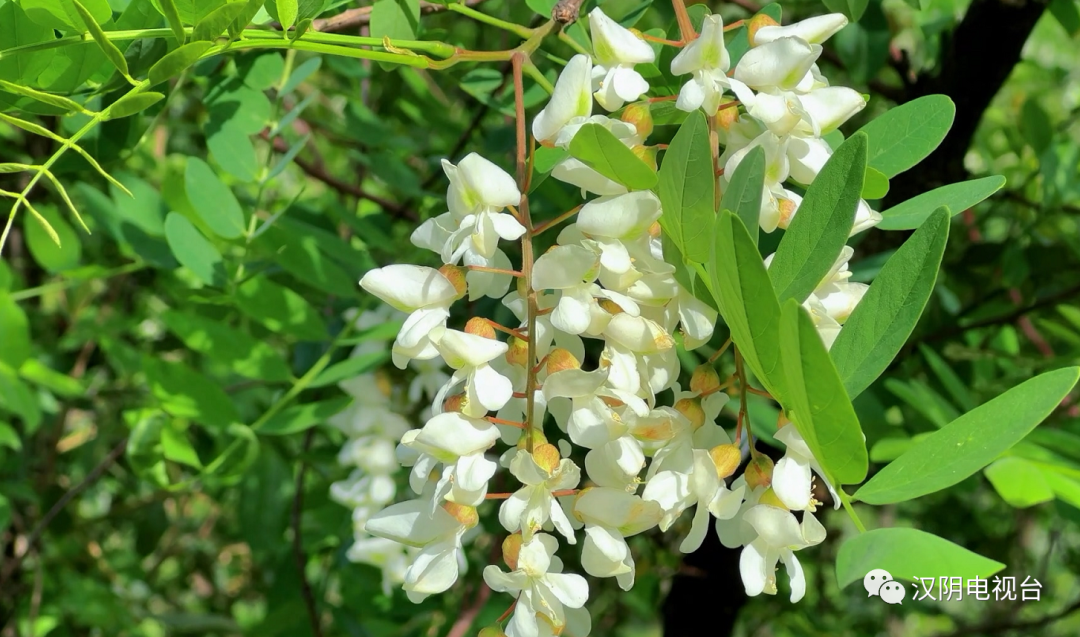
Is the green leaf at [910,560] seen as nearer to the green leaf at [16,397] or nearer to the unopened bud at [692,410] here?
the unopened bud at [692,410]

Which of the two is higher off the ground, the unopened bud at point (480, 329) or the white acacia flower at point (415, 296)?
the white acacia flower at point (415, 296)

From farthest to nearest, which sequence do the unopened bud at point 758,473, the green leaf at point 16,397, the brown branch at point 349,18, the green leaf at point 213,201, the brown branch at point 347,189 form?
the brown branch at point 347,189
the green leaf at point 16,397
the green leaf at point 213,201
the brown branch at point 349,18
the unopened bud at point 758,473

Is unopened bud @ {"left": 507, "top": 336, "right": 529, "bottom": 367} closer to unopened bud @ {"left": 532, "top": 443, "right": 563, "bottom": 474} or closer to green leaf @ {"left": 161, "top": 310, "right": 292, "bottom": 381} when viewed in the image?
unopened bud @ {"left": 532, "top": 443, "right": 563, "bottom": 474}

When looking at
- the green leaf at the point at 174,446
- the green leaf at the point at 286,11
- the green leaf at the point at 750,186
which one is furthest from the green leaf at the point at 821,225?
the green leaf at the point at 174,446

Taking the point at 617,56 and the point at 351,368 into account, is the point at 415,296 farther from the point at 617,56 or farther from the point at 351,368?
the point at 351,368

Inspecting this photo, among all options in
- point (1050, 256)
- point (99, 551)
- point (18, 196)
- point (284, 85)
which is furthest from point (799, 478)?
point (99, 551)

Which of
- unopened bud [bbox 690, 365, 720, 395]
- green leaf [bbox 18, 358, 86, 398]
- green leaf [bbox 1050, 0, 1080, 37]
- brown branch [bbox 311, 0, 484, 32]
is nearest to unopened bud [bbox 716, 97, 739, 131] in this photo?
unopened bud [bbox 690, 365, 720, 395]

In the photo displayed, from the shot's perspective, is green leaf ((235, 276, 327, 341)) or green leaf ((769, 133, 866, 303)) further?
green leaf ((235, 276, 327, 341))
